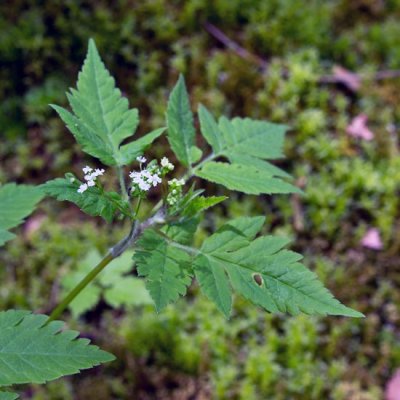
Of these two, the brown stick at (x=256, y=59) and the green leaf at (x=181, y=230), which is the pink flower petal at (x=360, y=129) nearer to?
the brown stick at (x=256, y=59)

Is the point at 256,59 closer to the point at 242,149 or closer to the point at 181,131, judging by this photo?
the point at 242,149

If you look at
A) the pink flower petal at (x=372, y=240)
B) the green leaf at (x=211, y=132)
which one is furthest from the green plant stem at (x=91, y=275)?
the pink flower petal at (x=372, y=240)

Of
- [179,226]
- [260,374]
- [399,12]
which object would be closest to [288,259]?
[179,226]

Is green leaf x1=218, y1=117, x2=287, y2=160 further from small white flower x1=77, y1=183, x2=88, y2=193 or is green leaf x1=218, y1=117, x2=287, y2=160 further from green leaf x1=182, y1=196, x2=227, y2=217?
small white flower x1=77, y1=183, x2=88, y2=193

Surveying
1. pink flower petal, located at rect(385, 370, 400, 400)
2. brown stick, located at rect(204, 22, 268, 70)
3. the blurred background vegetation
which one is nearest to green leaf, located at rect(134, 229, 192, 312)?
the blurred background vegetation

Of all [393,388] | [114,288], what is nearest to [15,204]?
[114,288]
